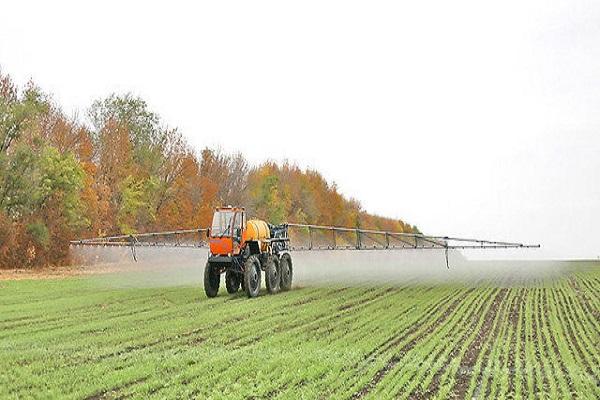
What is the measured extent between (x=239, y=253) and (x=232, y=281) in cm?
224

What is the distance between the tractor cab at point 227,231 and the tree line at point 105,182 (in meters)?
20.5

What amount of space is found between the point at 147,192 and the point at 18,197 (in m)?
14.2

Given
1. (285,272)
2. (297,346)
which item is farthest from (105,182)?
(297,346)

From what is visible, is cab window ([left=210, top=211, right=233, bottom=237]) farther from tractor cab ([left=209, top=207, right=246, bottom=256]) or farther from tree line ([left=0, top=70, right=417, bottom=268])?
tree line ([left=0, top=70, right=417, bottom=268])

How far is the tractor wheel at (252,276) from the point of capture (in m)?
21.8

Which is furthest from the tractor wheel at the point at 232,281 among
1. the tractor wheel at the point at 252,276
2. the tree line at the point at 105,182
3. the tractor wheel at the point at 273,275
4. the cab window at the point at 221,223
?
the tree line at the point at 105,182

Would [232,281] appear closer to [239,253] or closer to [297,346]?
[239,253]

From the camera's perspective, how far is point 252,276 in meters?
22.2

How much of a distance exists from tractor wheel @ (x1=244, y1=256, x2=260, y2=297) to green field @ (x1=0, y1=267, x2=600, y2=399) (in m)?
0.39

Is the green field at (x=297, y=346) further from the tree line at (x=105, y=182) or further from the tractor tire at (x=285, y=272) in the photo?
the tree line at (x=105, y=182)

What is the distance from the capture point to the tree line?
38.7 metres

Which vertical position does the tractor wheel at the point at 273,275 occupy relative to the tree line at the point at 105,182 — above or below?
below

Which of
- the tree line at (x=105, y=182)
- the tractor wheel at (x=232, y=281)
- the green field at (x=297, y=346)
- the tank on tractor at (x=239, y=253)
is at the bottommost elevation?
the green field at (x=297, y=346)

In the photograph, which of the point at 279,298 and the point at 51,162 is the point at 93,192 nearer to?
the point at 51,162
